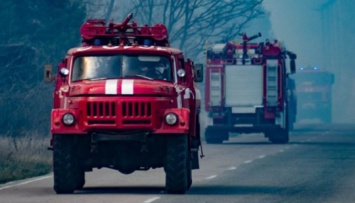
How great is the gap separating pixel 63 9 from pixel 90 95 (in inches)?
1139

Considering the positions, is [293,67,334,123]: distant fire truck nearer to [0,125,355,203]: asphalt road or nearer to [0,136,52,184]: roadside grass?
[0,125,355,203]: asphalt road

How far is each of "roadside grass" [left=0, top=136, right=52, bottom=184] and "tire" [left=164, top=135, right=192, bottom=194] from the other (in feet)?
16.0

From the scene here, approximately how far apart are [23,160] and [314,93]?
68.4m

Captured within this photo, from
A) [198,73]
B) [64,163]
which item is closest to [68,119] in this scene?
[64,163]

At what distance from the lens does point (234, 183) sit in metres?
24.9

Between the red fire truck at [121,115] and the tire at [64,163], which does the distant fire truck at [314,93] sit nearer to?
the red fire truck at [121,115]

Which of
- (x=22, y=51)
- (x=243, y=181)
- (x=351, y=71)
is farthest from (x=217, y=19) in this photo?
(x=351, y=71)

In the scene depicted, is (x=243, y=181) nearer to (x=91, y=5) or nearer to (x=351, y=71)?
(x=91, y=5)

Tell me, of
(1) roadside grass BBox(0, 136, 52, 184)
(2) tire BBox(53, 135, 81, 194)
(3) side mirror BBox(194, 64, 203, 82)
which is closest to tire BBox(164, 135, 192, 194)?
(2) tire BBox(53, 135, 81, 194)

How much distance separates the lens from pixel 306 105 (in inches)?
3893

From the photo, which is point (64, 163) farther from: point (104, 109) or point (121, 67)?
point (121, 67)

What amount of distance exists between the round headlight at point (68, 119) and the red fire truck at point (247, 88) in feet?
82.3

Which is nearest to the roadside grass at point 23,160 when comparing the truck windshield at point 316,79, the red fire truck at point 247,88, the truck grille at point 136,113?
the truck grille at point 136,113

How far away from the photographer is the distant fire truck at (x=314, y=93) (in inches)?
3802
